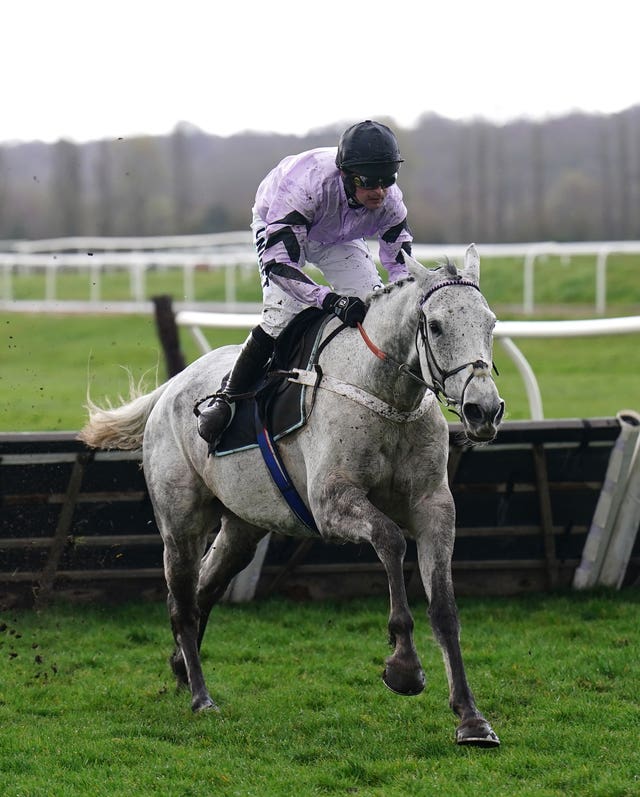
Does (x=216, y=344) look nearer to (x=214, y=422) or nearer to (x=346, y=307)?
(x=214, y=422)

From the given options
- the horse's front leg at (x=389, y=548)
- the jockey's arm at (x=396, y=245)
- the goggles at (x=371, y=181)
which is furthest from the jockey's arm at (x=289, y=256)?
the horse's front leg at (x=389, y=548)

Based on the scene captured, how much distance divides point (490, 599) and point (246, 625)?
1397mm

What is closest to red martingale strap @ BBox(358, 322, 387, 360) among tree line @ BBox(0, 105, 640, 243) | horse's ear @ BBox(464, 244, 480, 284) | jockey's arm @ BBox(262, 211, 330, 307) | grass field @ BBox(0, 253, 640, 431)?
jockey's arm @ BBox(262, 211, 330, 307)

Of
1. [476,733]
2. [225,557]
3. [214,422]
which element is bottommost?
[476,733]

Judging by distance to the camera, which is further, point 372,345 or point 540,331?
point 540,331

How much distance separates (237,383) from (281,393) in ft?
0.93

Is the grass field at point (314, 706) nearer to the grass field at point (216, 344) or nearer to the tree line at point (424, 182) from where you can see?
the grass field at point (216, 344)

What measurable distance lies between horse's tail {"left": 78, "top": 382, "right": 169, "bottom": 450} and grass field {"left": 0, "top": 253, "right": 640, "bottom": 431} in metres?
4.27

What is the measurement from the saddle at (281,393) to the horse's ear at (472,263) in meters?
0.80

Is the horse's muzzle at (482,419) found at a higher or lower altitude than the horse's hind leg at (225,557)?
higher

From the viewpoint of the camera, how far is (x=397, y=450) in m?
4.62

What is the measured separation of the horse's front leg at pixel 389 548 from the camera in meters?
4.29

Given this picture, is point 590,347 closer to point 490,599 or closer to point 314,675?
point 490,599

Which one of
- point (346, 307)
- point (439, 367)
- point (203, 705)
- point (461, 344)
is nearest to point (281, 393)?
point (346, 307)
